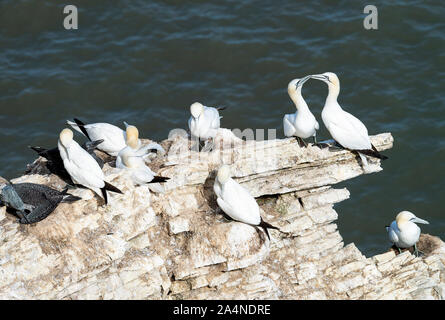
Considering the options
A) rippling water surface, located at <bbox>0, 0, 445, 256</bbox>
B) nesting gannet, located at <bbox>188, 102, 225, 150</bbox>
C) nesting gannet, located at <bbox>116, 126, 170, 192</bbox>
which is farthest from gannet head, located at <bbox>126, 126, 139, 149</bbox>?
rippling water surface, located at <bbox>0, 0, 445, 256</bbox>

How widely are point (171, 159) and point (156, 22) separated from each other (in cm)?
1045

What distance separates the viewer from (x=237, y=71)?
68.4 feet

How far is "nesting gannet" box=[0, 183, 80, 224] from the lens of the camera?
11.1m

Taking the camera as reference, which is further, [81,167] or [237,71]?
[237,71]

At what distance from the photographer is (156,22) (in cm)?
2189

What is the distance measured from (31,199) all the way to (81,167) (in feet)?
3.25

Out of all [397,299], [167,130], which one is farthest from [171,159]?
[167,130]

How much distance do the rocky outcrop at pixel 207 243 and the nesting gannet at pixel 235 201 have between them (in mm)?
230

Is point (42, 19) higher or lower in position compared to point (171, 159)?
higher

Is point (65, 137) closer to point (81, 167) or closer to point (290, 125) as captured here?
point (81, 167)

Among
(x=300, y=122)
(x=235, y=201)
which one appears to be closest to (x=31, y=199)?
(x=235, y=201)

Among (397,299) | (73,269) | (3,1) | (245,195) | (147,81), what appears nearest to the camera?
(73,269)

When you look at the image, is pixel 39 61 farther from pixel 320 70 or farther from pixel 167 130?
pixel 320 70

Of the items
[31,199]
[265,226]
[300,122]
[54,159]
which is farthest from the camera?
[300,122]
